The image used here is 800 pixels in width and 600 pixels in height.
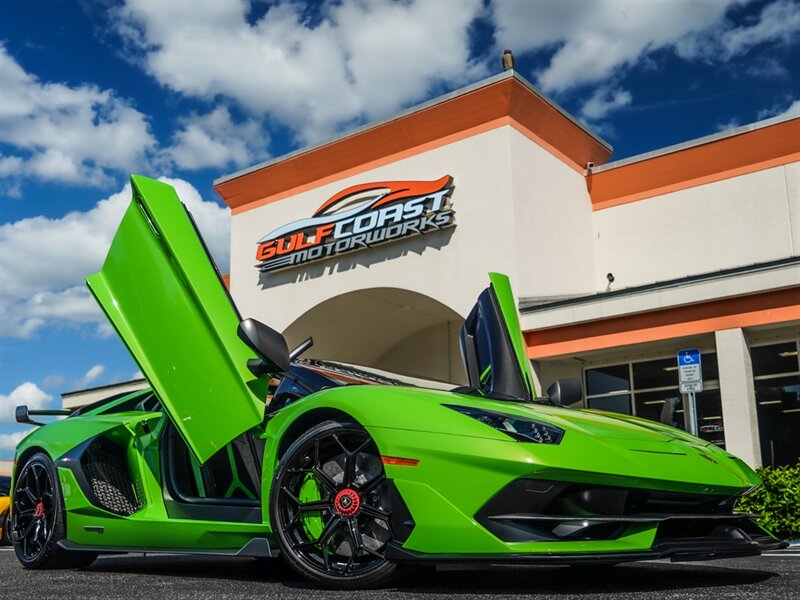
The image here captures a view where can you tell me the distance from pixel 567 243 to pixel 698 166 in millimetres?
2725

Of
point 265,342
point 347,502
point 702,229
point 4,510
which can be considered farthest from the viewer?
point 702,229

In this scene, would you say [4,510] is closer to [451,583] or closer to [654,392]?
[451,583]

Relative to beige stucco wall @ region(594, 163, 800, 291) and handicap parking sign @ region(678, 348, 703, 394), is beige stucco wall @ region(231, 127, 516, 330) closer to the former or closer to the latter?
beige stucco wall @ region(594, 163, 800, 291)

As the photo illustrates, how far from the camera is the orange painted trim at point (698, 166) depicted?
50.7 ft

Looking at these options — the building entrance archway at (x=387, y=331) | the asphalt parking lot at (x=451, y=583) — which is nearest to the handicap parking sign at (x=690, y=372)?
the asphalt parking lot at (x=451, y=583)

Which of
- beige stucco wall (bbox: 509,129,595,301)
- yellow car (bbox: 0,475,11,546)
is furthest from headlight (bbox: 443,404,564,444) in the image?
beige stucco wall (bbox: 509,129,595,301)

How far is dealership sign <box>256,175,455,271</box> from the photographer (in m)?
16.4

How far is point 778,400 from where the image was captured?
14.7 metres

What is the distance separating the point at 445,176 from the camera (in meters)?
16.3

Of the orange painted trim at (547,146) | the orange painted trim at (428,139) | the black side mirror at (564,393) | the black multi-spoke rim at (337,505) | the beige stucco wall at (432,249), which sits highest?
the orange painted trim at (428,139)

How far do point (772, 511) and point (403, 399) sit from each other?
769 cm

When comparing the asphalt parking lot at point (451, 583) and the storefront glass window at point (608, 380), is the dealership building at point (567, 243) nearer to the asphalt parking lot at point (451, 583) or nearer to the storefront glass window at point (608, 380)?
the storefront glass window at point (608, 380)

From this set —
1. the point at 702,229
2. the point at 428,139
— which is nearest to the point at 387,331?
the point at 428,139

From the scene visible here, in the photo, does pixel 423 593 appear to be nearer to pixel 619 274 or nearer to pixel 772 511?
pixel 772 511
